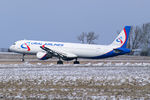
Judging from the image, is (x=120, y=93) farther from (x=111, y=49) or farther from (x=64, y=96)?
(x=111, y=49)

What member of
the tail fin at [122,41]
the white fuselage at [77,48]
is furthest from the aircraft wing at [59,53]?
the tail fin at [122,41]

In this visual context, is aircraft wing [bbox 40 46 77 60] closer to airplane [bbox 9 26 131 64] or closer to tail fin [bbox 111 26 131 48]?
airplane [bbox 9 26 131 64]

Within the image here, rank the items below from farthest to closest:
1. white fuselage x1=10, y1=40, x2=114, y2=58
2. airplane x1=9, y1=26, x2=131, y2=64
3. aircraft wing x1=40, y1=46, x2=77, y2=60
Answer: white fuselage x1=10, y1=40, x2=114, y2=58, airplane x1=9, y1=26, x2=131, y2=64, aircraft wing x1=40, y1=46, x2=77, y2=60

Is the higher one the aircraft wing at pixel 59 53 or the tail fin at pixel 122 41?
the tail fin at pixel 122 41

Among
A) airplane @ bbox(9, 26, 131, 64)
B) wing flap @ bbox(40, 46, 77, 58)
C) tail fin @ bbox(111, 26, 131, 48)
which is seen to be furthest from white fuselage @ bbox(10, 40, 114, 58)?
tail fin @ bbox(111, 26, 131, 48)

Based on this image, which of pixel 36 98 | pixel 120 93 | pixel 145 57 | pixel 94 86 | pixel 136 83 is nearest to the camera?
pixel 36 98

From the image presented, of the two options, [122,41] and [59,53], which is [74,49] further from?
[122,41]

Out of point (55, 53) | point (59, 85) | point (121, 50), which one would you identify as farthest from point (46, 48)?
point (59, 85)

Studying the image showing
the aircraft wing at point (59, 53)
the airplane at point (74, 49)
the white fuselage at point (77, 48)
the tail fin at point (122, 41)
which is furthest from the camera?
the white fuselage at point (77, 48)

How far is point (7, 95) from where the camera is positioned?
14523 millimetres

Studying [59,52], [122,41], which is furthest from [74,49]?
[122,41]

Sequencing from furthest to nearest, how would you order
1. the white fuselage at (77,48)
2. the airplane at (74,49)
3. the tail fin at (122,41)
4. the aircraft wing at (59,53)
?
the white fuselage at (77,48) < the tail fin at (122,41) < the airplane at (74,49) < the aircraft wing at (59,53)

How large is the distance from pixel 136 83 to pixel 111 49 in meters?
28.5

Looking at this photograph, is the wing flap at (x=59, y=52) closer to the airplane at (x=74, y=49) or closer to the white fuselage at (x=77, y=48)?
the airplane at (x=74, y=49)
